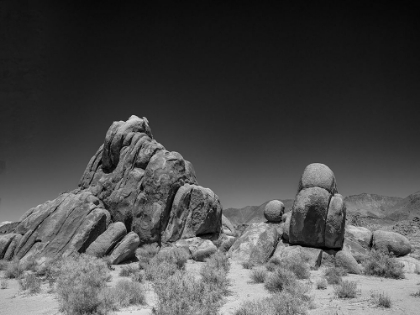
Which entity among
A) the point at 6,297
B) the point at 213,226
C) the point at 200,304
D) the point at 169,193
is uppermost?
the point at 169,193

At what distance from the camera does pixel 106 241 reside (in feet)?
62.3

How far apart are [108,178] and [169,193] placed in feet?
21.9

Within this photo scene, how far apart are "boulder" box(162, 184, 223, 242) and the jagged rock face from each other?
8.37m

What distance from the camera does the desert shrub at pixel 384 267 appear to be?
12828 millimetres

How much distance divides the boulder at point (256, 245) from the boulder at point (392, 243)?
673 cm

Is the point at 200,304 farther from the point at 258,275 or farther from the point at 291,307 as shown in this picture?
the point at 258,275

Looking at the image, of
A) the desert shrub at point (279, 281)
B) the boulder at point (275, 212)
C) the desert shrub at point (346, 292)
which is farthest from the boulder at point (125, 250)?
the desert shrub at point (346, 292)

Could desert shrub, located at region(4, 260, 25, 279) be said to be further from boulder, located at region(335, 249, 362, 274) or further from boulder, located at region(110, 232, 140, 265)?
boulder, located at region(335, 249, 362, 274)

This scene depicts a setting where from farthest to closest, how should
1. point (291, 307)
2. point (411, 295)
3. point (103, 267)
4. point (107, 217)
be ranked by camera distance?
point (107, 217) < point (103, 267) < point (411, 295) < point (291, 307)

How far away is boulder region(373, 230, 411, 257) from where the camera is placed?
1741 cm

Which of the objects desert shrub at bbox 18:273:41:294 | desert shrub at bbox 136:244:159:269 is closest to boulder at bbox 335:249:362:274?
desert shrub at bbox 136:244:159:269

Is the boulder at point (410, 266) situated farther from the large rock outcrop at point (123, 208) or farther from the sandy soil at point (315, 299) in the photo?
the large rock outcrop at point (123, 208)

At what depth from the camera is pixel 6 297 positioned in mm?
10969

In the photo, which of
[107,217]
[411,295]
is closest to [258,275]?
[411,295]
